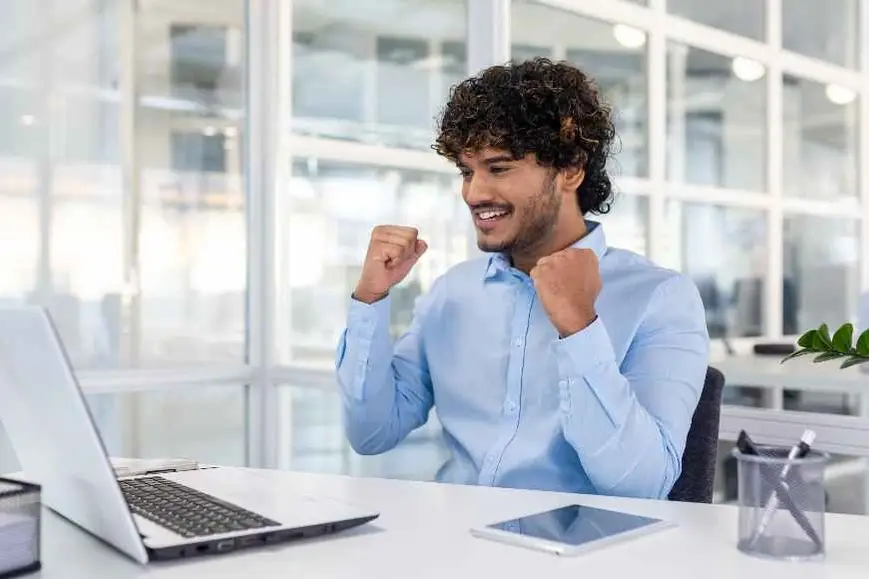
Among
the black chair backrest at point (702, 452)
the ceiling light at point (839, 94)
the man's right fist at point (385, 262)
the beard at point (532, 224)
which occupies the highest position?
the ceiling light at point (839, 94)

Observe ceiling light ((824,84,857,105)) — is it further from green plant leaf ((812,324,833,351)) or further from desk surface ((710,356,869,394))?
green plant leaf ((812,324,833,351))

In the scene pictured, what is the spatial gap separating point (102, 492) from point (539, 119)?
1.14 meters

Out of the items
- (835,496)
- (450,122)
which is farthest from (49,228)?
(835,496)

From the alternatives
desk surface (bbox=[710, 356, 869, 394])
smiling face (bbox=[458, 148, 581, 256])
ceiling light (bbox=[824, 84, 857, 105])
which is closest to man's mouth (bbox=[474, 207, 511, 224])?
smiling face (bbox=[458, 148, 581, 256])

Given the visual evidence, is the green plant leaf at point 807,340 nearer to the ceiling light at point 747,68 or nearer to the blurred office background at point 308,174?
the blurred office background at point 308,174

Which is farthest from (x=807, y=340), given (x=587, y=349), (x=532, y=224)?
(x=532, y=224)

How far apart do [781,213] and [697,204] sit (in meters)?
0.35

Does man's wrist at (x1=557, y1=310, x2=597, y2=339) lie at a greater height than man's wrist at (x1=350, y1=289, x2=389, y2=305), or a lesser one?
lesser

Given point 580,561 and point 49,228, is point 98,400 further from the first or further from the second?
point 580,561

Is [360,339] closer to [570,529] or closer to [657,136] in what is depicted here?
[570,529]

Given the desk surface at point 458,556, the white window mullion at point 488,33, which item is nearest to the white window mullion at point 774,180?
the white window mullion at point 488,33

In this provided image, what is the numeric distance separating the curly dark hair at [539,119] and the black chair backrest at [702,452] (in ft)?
1.68

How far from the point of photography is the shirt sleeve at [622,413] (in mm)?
1456

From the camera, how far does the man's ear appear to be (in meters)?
1.88
